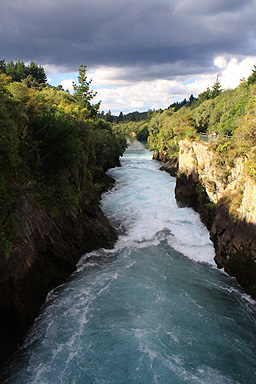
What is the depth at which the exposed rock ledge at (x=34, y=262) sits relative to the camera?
9.38 meters

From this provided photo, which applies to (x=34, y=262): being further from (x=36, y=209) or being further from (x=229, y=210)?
(x=229, y=210)

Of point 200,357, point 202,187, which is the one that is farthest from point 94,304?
point 202,187

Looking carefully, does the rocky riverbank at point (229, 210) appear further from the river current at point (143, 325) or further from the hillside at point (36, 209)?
the hillside at point (36, 209)

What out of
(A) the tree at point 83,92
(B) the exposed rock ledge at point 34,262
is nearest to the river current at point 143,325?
(B) the exposed rock ledge at point 34,262

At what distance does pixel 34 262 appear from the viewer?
1127 cm

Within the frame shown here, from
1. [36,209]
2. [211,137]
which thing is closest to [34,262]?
[36,209]

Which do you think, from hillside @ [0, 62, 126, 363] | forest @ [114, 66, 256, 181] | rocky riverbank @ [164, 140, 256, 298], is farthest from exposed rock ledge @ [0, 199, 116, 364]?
forest @ [114, 66, 256, 181]

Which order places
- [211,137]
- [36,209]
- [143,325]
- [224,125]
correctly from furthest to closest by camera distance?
[224,125] → [211,137] → [36,209] → [143,325]

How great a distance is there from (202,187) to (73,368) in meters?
17.1

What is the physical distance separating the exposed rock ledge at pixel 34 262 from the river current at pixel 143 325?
1.73 ft

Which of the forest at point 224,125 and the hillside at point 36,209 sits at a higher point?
the forest at point 224,125

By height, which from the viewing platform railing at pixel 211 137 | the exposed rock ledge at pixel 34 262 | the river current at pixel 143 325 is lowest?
the river current at pixel 143 325

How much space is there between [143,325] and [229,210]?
28.7 feet

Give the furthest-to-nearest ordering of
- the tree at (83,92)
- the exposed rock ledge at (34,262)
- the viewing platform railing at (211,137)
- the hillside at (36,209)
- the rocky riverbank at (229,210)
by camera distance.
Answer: the tree at (83,92) < the viewing platform railing at (211,137) < the rocky riverbank at (229,210) < the hillside at (36,209) < the exposed rock ledge at (34,262)
